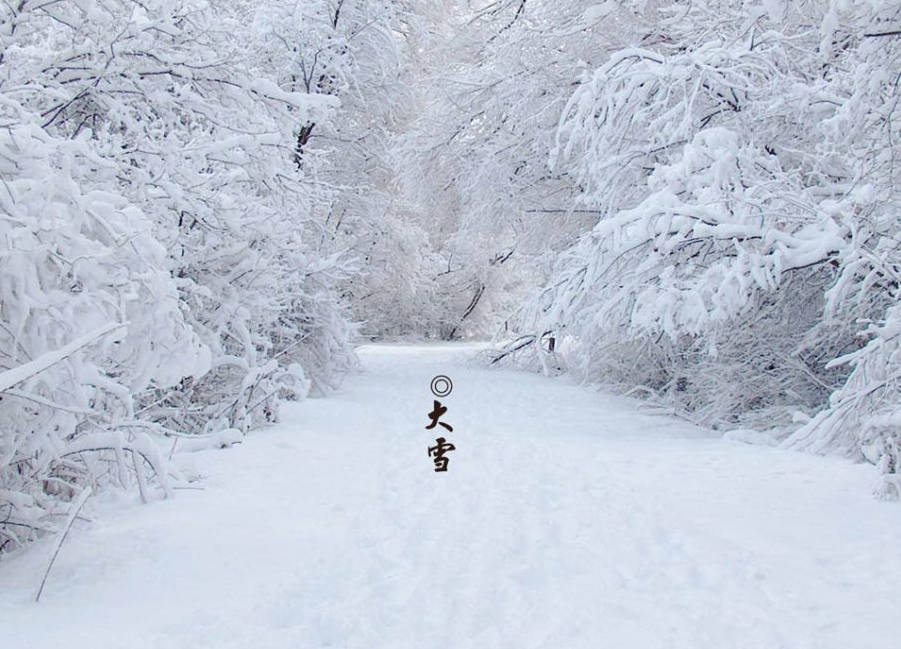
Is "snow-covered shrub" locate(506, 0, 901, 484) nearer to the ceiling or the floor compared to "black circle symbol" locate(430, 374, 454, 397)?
nearer to the ceiling

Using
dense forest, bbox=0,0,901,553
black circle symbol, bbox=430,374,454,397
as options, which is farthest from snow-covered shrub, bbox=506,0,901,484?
black circle symbol, bbox=430,374,454,397

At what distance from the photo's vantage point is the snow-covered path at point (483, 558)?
3.13 m

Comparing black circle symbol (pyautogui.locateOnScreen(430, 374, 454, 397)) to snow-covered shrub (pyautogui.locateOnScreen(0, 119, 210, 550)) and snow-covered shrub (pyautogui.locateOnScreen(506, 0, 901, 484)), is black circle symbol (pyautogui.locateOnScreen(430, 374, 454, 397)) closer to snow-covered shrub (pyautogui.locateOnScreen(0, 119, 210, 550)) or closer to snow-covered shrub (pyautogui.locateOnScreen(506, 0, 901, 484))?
snow-covered shrub (pyautogui.locateOnScreen(506, 0, 901, 484))

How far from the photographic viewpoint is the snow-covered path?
3131mm

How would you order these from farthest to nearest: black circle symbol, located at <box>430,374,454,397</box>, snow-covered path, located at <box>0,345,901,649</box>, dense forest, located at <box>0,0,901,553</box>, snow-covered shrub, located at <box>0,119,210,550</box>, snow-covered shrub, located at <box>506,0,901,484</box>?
black circle symbol, located at <box>430,374,454,397</box>
snow-covered shrub, located at <box>506,0,901,484</box>
dense forest, located at <box>0,0,901,553</box>
snow-covered shrub, located at <box>0,119,210,550</box>
snow-covered path, located at <box>0,345,901,649</box>

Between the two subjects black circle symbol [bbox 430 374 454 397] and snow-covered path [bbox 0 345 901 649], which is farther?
black circle symbol [bbox 430 374 454 397]

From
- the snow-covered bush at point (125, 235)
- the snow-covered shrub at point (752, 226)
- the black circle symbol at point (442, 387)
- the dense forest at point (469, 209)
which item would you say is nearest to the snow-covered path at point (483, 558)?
the dense forest at point (469, 209)

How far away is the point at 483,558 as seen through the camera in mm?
4094

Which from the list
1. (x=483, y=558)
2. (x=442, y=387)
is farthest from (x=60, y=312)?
(x=442, y=387)

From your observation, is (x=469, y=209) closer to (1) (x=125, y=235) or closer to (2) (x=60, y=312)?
(1) (x=125, y=235)

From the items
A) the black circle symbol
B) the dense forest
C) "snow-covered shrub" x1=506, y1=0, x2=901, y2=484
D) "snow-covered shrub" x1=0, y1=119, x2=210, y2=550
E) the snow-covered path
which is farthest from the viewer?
the black circle symbol

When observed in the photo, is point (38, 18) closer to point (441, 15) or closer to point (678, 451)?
point (678, 451)

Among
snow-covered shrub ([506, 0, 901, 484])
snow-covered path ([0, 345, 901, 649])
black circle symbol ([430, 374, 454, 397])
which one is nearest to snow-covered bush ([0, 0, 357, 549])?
snow-covered path ([0, 345, 901, 649])

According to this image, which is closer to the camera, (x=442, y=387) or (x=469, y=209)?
(x=442, y=387)
